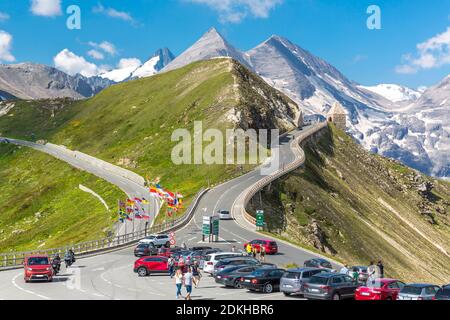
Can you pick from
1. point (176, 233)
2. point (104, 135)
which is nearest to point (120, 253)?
point (176, 233)

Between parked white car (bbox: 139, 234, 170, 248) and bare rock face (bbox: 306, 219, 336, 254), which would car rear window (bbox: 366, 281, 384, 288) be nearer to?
parked white car (bbox: 139, 234, 170, 248)

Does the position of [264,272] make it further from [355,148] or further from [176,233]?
[355,148]

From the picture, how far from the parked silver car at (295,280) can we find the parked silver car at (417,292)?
5.80m

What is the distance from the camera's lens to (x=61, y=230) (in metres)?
101

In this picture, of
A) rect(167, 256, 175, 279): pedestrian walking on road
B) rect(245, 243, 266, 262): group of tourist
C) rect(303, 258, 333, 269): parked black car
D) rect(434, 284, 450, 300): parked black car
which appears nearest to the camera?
rect(434, 284, 450, 300): parked black car

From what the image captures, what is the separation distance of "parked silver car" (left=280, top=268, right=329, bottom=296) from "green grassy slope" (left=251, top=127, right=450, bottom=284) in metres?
46.8

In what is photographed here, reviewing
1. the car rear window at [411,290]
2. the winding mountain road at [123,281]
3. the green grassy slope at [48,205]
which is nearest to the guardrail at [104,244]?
the winding mountain road at [123,281]

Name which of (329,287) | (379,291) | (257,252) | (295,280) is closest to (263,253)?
(257,252)

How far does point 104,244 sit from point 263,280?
3512 cm

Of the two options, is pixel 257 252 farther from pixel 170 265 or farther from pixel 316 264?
pixel 170 265

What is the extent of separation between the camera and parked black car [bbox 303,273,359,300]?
1330 inches

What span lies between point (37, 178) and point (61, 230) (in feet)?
181

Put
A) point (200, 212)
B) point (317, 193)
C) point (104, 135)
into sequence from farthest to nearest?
1. point (104, 135)
2. point (317, 193)
3. point (200, 212)

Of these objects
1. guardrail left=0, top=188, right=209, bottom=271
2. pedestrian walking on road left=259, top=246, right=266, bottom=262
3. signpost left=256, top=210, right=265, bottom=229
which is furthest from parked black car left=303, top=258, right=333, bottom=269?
signpost left=256, top=210, right=265, bottom=229
